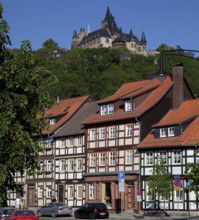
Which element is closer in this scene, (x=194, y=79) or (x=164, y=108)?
(x=164, y=108)

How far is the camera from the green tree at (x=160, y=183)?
43219mm

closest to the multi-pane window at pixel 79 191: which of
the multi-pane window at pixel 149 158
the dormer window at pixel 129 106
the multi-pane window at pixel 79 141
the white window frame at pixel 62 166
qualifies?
the white window frame at pixel 62 166

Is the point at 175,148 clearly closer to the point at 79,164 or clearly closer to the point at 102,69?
the point at 79,164

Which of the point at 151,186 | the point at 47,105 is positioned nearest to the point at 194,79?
the point at 151,186

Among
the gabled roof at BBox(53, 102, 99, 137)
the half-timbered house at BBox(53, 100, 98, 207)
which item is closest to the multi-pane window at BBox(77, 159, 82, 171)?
the half-timbered house at BBox(53, 100, 98, 207)

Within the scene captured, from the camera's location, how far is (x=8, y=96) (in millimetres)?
16266

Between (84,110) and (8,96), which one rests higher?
(84,110)

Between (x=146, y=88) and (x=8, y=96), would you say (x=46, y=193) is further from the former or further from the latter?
(x=8, y=96)

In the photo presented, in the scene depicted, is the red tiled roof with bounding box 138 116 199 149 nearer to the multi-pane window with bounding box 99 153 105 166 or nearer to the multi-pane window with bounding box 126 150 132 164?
the multi-pane window with bounding box 126 150 132 164

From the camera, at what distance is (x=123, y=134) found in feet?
169

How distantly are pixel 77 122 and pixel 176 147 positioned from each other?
53.9 feet

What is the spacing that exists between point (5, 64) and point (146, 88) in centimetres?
3847

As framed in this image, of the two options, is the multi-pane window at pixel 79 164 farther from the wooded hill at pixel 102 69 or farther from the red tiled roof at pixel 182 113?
the wooded hill at pixel 102 69

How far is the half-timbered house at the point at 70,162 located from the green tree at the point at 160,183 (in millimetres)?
12108
